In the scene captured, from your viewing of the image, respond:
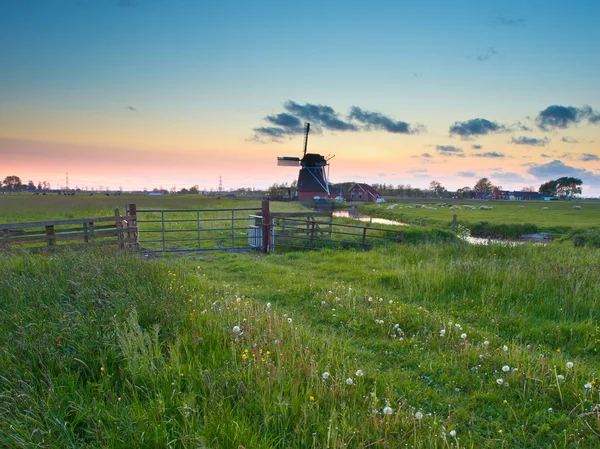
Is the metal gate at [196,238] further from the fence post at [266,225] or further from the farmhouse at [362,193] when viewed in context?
the farmhouse at [362,193]

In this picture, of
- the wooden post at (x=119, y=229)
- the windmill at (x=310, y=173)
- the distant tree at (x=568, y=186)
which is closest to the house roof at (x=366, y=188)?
the windmill at (x=310, y=173)

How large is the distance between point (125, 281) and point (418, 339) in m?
5.47

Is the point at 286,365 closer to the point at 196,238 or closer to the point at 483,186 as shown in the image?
the point at 196,238

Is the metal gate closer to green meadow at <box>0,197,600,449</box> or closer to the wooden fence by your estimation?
the wooden fence

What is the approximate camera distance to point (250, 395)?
3254 millimetres

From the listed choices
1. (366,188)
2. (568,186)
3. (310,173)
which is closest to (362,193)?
(366,188)

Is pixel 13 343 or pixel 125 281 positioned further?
pixel 125 281

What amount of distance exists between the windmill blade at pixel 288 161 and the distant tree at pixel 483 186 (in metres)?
103

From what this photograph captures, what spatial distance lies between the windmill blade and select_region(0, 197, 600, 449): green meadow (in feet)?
181

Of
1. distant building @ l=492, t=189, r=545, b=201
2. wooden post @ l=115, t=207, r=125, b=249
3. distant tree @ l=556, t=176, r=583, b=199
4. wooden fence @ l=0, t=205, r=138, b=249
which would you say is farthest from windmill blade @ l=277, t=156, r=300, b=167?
distant tree @ l=556, t=176, r=583, b=199

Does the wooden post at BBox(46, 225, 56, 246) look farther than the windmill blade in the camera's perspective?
No

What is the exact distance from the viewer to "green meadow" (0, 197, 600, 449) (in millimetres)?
2838

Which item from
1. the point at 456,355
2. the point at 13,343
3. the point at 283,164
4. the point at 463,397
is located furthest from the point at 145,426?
the point at 283,164

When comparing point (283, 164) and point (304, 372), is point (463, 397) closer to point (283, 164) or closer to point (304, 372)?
point (304, 372)
